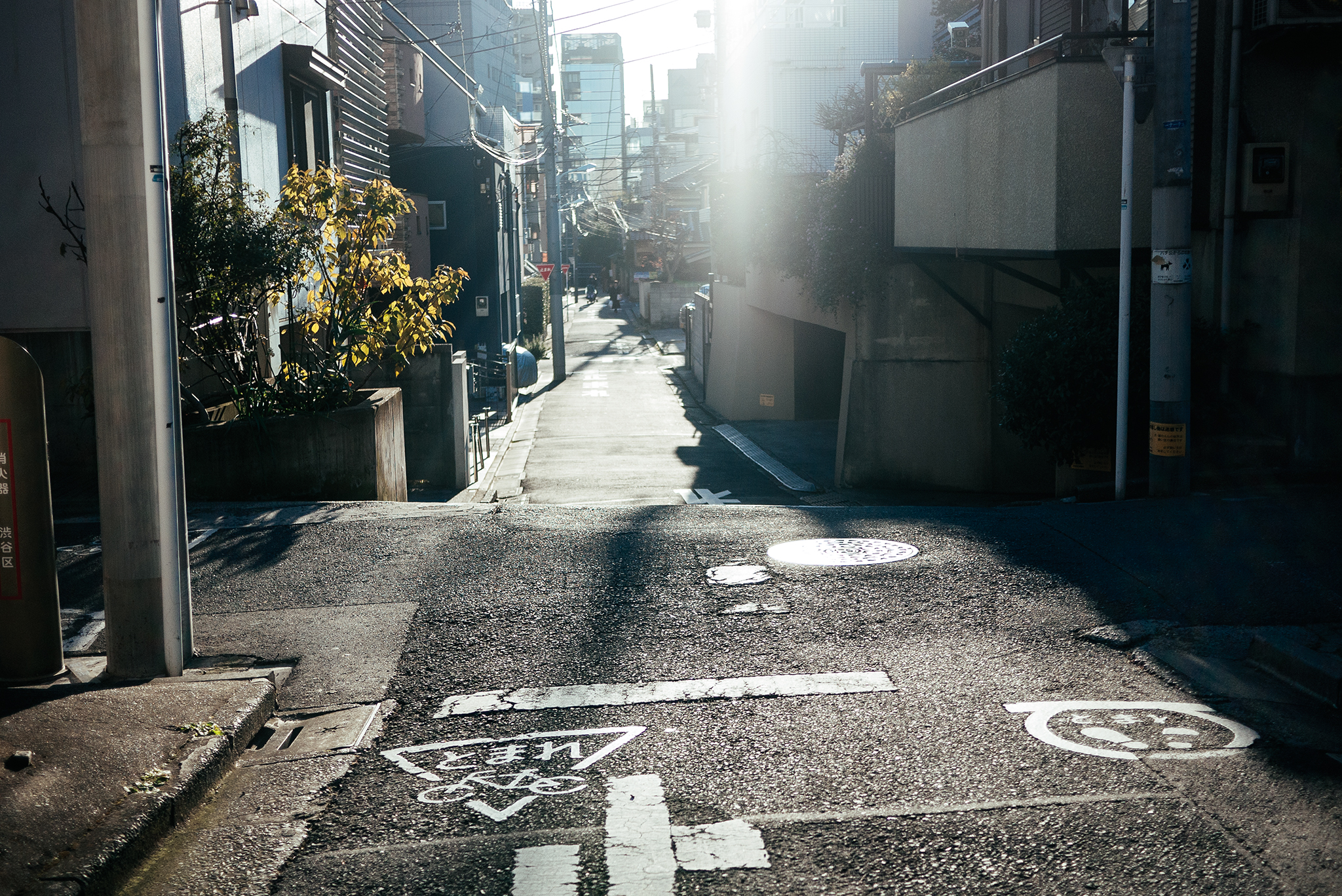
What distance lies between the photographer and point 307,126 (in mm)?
15836

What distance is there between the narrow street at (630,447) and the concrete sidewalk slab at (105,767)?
6345 millimetres

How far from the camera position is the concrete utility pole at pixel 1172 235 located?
8.64 meters

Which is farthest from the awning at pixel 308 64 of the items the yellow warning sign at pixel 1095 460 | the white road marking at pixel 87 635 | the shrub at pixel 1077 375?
the yellow warning sign at pixel 1095 460

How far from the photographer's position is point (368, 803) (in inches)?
168

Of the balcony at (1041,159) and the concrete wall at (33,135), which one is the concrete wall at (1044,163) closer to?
the balcony at (1041,159)

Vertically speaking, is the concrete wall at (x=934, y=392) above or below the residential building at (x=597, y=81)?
below

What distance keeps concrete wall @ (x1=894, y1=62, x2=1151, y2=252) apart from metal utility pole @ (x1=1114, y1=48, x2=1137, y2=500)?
0.99m

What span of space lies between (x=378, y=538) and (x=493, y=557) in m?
1.09

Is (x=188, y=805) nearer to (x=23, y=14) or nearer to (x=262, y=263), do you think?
(x=262, y=263)

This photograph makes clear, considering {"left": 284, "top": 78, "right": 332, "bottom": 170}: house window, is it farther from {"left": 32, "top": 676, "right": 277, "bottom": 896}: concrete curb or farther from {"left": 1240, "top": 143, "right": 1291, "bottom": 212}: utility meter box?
{"left": 32, "top": 676, "right": 277, "bottom": 896}: concrete curb

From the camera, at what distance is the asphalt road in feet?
12.2

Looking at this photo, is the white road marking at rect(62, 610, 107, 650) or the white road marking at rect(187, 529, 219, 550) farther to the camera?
the white road marking at rect(187, 529, 219, 550)

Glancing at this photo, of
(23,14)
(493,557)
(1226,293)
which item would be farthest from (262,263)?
(1226,293)

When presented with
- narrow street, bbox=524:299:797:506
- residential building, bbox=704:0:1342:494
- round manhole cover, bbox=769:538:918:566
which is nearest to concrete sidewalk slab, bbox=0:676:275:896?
round manhole cover, bbox=769:538:918:566
